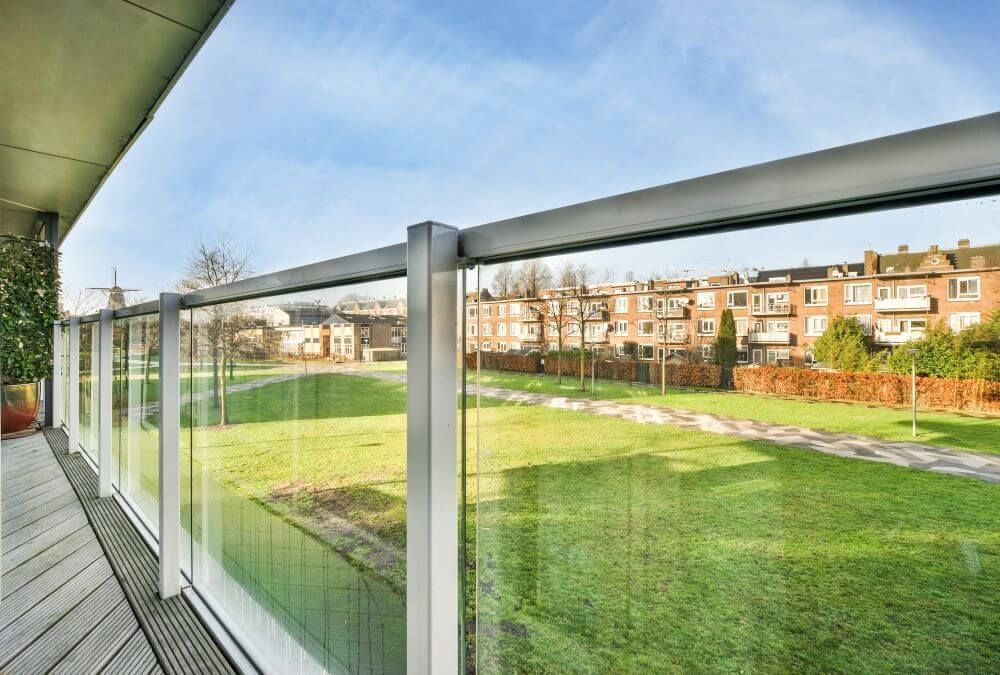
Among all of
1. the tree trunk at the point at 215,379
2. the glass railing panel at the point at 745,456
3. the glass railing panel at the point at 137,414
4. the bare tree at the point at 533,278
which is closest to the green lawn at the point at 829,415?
the glass railing panel at the point at 745,456

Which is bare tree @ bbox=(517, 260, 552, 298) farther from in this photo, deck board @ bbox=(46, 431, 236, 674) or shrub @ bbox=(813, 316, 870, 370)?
deck board @ bbox=(46, 431, 236, 674)

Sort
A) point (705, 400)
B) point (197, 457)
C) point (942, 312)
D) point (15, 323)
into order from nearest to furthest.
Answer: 1. point (942, 312)
2. point (705, 400)
3. point (197, 457)
4. point (15, 323)

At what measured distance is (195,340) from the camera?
2230mm

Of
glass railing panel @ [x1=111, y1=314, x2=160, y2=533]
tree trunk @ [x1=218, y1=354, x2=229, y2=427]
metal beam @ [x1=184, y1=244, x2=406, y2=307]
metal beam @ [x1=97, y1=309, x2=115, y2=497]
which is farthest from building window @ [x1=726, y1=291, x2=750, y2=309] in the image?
metal beam @ [x1=97, y1=309, x2=115, y2=497]

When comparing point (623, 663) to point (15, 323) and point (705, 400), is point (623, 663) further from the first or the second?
point (15, 323)

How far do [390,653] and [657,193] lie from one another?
1100 millimetres

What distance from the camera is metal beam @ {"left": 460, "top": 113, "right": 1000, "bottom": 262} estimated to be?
457 millimetres

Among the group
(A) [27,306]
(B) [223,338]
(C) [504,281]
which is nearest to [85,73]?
(B) [223,338]

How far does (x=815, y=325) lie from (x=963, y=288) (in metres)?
0.15

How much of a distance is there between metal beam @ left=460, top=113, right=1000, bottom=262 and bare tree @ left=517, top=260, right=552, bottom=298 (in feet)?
0.32

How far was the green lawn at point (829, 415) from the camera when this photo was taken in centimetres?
56

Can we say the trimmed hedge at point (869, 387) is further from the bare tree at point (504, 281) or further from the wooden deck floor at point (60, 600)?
the wooden deck floor at point (60, 600)

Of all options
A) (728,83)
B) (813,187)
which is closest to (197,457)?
(813,187)

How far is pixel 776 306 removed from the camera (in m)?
0.65
